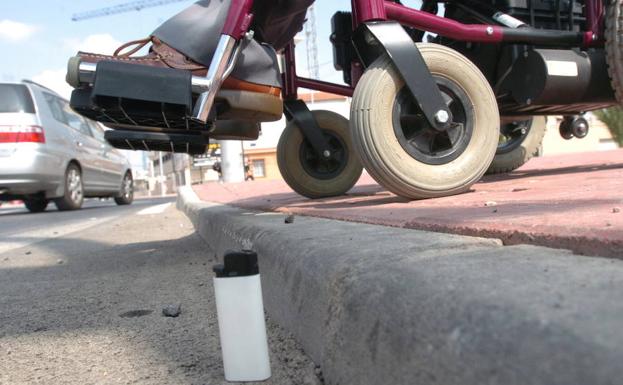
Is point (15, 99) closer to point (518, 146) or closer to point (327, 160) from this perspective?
point (327, 160)

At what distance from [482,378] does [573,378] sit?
111 mm

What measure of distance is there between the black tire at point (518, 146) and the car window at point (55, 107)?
6.13 metres

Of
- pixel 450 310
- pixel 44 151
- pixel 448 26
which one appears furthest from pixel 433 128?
pixel 44 151

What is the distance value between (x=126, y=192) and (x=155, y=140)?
8.58 m

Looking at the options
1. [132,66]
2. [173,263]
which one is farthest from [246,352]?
[173,263]

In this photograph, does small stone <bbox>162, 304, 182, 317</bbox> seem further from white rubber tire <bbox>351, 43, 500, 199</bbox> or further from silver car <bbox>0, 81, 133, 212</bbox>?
silver car <bbox>0, 81, 133, 212</bbox>

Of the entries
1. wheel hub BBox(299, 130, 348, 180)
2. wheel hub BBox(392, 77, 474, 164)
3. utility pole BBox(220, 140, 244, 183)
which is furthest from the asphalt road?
utility pole BBox(220, 140, 244, 183)

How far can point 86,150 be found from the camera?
827cm

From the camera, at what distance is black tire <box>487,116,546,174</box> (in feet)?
13.1

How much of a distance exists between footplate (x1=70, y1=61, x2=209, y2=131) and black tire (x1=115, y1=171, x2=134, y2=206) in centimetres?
858

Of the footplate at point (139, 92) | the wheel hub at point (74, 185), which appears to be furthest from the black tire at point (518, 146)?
the wheel hub at point (74, 185)

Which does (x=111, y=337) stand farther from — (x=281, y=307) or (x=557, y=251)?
(x=557, y=251)

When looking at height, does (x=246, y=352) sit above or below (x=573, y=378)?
below

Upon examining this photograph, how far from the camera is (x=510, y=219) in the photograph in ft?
4.16
